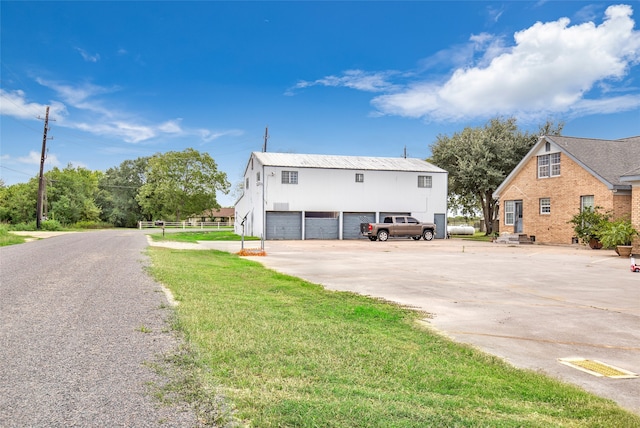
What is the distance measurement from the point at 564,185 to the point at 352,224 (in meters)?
16.0

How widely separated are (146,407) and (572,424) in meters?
3.14

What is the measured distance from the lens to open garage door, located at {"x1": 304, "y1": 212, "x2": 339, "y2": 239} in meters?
38.0

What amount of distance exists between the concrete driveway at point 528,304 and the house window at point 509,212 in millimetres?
18297

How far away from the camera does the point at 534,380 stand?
14.6 feet

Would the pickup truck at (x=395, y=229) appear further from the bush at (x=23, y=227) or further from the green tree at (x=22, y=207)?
the green tree at (x=22, y=207)

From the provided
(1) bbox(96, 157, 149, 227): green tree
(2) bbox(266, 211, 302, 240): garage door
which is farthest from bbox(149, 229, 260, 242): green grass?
(1) bbox(96, 157, 149, 227): green tree

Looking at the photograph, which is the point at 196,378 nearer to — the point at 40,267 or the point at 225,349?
the point at 225,349

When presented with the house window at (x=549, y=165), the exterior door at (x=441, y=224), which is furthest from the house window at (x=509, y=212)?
the exterior door at (x=441, y=224)

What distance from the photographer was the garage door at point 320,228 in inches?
1496

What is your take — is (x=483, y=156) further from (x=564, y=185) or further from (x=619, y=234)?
(x=619, y=234)

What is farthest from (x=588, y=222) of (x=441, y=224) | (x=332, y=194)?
(x=332, y=194)

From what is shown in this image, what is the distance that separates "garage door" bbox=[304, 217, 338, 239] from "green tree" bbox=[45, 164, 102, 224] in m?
45.3

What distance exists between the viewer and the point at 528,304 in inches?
341

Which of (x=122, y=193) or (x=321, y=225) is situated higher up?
(x=122, y=193)
